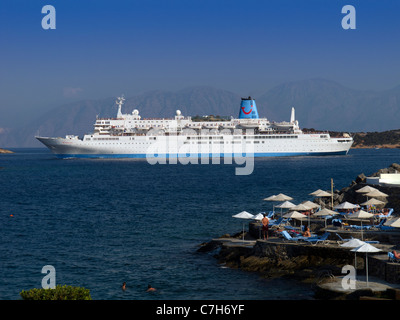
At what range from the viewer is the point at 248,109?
114625mm

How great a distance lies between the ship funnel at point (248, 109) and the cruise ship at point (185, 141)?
4.65 meters

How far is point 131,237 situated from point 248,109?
3617 inches

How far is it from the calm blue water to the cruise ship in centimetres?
5182

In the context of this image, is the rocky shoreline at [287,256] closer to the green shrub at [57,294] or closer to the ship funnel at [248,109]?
the green shrub at [57,294]

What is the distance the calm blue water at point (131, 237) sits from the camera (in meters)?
16.6

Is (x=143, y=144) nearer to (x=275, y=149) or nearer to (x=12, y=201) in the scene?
(x=275, y=149)
